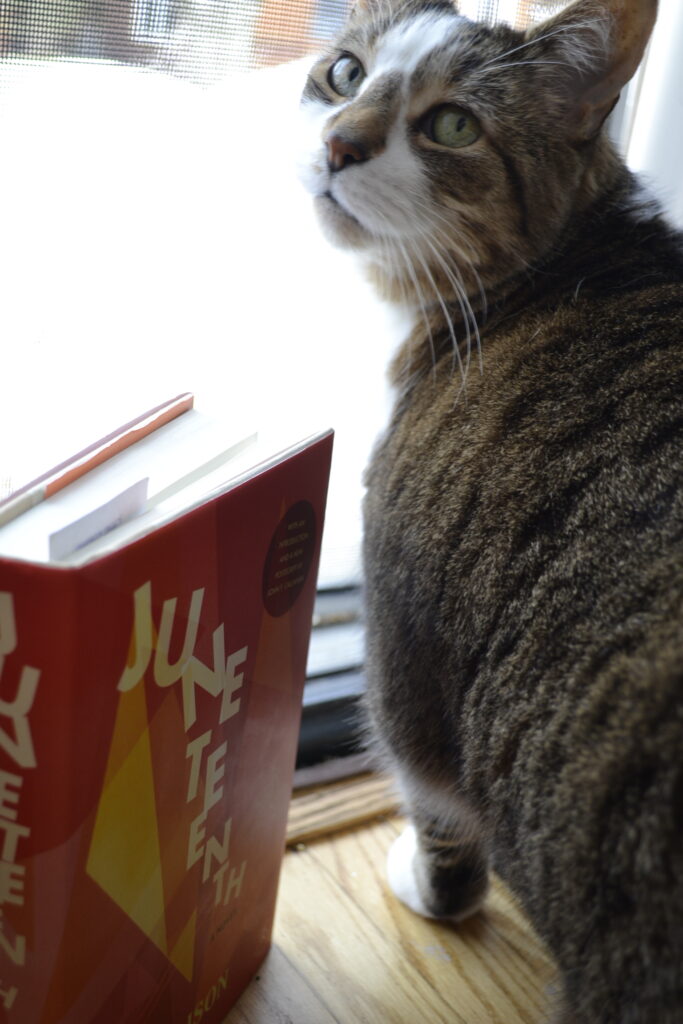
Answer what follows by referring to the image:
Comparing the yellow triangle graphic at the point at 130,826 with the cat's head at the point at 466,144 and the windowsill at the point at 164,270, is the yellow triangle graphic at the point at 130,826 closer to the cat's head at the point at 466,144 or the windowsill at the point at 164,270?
the windowsill at the point at 164,270

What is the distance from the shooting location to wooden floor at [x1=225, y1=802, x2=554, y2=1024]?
0.81 metres

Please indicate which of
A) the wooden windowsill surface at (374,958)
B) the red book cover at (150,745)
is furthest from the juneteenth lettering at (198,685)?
the wooden windowsill surface at (374,958)

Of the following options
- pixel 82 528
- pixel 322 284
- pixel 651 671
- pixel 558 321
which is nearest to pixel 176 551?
pixel 82 528

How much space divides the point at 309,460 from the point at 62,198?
0.39m

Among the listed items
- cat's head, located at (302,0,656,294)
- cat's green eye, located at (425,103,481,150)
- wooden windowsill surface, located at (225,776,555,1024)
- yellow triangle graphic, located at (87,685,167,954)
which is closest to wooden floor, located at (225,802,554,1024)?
wooden windowsill surface, located at (225,776,555,1024)

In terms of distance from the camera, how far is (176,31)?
84 centimetres

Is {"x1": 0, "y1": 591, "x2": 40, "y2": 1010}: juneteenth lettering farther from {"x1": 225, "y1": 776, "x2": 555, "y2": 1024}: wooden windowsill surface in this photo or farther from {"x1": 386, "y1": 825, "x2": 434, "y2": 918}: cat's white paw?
{"x1": 386, "y1": 825, "x2": 434, "y2": 918}: cat's white paw

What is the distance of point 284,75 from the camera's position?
0.99 m

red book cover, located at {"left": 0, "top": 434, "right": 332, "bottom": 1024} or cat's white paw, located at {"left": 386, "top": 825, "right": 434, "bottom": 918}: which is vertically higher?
red book cover, located at {"left": 0, "top": 434, "right": 332, "bottom": 1024}

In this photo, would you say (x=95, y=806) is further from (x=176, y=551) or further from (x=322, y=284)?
(x=322, y=284)

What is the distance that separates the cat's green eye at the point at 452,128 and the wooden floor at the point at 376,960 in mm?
734

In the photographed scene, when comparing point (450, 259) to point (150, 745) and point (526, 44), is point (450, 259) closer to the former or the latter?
point (526, 44)

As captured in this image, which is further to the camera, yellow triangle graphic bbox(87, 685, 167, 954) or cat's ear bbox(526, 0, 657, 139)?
cat's ear bbox(526, 0, 657, 139)

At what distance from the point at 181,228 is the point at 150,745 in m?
0.58
